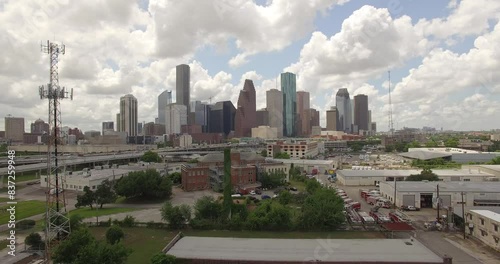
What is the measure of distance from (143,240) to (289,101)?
139133mm

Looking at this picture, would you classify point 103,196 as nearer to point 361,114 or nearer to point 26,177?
point 26,177

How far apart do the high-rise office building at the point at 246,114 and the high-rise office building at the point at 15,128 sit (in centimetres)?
6835

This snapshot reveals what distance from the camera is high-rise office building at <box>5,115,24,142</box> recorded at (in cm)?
9031

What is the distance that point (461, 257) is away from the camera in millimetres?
12250

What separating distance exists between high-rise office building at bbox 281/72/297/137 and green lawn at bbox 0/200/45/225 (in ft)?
428

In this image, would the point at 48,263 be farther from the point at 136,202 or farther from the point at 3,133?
the point at 3,133

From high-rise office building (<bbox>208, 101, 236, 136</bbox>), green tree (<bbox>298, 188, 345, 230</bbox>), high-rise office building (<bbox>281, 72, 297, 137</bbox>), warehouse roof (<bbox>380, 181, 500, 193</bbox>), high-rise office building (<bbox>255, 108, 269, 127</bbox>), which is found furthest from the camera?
high-rise office building (<bbox>281, 72, 297, 137</bbox>)

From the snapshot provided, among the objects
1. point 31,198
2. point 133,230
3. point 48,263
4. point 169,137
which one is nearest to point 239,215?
point 133,230

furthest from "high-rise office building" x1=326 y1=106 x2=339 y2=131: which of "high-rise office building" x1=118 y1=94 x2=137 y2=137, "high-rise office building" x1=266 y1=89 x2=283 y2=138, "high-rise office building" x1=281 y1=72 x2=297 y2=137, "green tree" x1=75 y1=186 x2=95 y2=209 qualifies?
"green tree" x1=75 y1=186 x2=95 y2=209

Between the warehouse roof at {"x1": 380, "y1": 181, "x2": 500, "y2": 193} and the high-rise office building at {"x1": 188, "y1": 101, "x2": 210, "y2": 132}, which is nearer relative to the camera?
the warehouse roof at {"x1": 380, "y1": 181, "x2": 500, "y2": 193}

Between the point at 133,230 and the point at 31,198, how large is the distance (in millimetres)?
13823

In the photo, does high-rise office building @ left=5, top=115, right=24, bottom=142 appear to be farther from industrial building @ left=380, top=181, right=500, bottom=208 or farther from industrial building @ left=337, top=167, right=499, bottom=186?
industrial building @ left=380, top=181, right=500, bottom=208

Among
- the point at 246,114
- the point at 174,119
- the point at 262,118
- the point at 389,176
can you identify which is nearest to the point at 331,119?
the point at 262,118

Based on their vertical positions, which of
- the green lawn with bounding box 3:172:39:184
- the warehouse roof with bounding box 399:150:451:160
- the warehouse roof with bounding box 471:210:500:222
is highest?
the warehouse roof with bounding box 399:150:451:160
